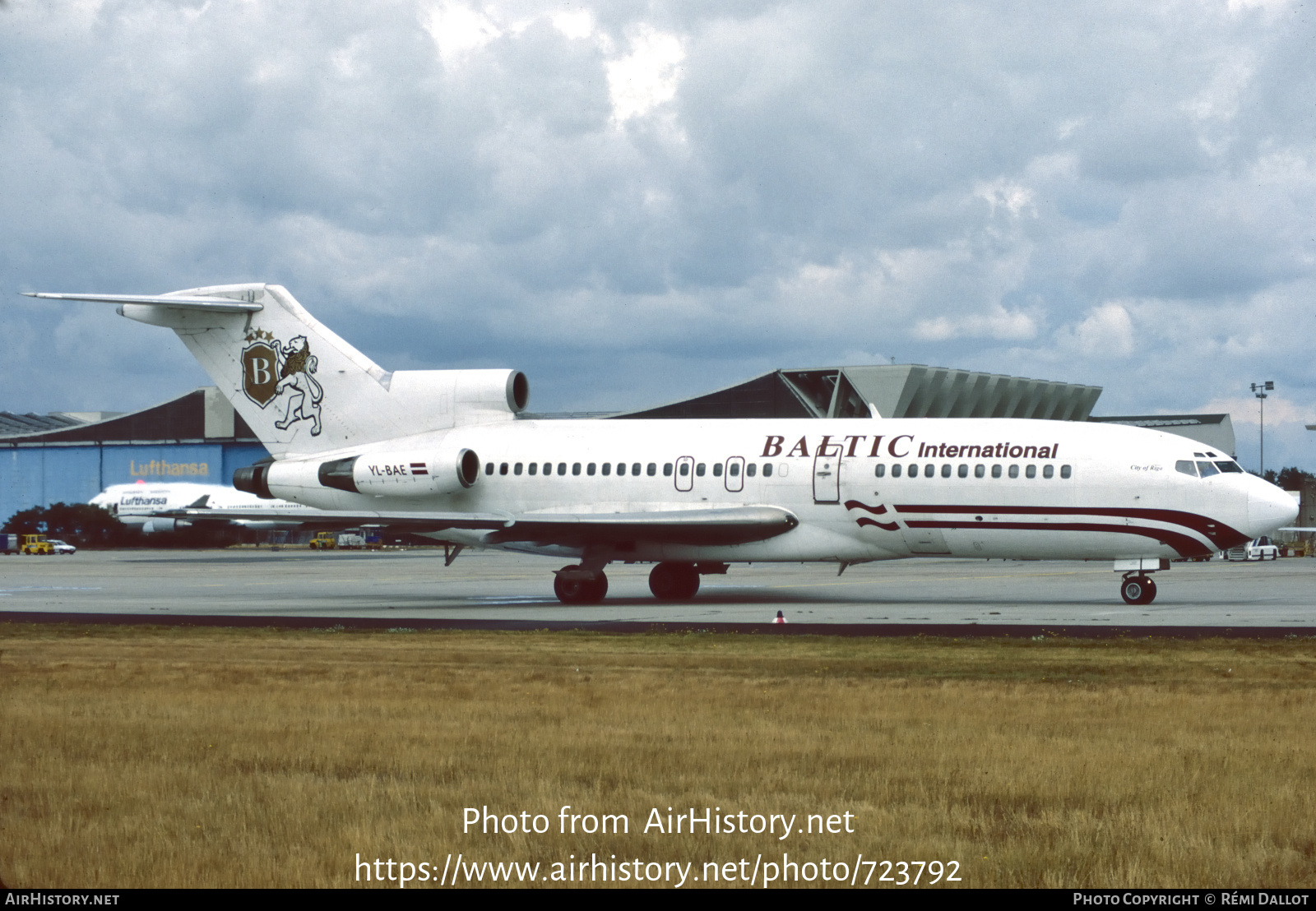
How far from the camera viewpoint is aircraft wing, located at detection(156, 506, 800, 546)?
3194 cm

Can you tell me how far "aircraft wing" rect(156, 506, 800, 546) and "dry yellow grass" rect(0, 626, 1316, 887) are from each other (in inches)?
515

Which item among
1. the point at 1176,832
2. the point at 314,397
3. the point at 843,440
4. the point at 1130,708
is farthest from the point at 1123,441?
the point at 1176,832

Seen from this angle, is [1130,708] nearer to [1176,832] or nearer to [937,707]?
[937,707]

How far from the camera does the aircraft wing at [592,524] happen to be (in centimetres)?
3194

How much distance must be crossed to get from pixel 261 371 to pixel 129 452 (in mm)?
90277

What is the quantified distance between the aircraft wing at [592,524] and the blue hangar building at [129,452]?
284 ft

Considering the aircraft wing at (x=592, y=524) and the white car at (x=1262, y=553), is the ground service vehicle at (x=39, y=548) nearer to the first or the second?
the aircraft wing at (x=592, y=524)

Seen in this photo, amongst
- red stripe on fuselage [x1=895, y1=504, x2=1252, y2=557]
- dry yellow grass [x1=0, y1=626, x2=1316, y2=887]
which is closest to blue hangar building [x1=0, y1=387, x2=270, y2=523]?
red stripe on fuselage [x1=895, y1=504, x2=1252, y2=557]

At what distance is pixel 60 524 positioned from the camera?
108 metres

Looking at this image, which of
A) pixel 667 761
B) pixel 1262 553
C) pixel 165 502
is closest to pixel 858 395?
pixel 1262 553

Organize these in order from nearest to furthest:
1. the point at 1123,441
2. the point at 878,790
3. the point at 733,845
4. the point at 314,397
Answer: the point at 733,845
the point at 878,790
the point at 1123,441
the point at 314,397

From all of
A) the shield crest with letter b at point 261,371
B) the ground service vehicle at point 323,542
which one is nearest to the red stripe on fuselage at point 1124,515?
the shield crest with letter b at point 261,371
